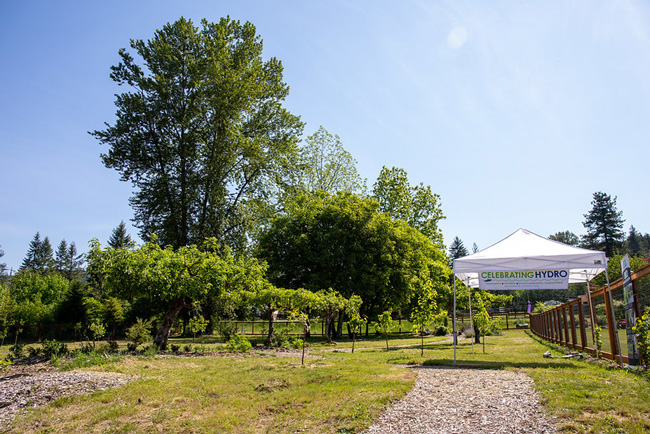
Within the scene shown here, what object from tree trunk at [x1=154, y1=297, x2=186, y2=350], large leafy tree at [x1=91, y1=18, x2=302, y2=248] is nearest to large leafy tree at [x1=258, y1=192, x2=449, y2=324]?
large leafy tree at [x1=91, y1=18, x2=302, y2=248]

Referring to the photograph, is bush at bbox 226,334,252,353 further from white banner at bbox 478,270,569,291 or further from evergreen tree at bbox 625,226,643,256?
evergreen tree at bbox 625,226,643,256

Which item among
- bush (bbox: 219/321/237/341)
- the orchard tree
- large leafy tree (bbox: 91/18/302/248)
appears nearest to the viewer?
the orchard tree

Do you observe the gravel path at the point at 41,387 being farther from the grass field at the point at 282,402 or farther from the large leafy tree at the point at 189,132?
the large leafy tree at the point at 189,132

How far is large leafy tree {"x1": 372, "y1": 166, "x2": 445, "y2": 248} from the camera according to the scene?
125 ft

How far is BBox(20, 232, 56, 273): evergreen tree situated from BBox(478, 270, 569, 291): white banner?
97565 mm

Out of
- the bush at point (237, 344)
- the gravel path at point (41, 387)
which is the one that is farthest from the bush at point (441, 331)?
the gravel path at point (41, 387)

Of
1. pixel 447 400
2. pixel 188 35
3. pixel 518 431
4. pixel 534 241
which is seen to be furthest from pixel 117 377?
pixel 188 35

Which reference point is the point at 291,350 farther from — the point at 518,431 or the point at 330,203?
the point at 330,203

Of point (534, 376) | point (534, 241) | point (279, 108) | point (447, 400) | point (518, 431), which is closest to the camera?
point (518, 431)

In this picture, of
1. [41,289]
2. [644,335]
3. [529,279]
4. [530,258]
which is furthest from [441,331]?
[41,289]

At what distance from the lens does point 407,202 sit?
1529 inches

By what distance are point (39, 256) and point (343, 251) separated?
9284 cm

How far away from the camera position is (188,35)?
27.8 metres

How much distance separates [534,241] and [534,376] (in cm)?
481
